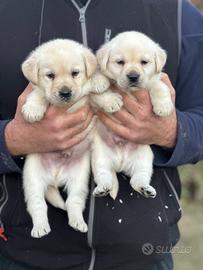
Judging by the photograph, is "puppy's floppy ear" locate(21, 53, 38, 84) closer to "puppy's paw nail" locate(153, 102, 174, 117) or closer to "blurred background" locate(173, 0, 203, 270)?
"puppy's paw nail" locate(153, 102, 174, 117)

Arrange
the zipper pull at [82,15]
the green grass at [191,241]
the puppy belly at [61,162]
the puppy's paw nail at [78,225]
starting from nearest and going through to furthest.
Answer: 1. the puppy's paw nail at [78,225]
2. the zipper pull at [82,15]
3. the puppy belly at [61,162]
4. the green grass at [191,241]

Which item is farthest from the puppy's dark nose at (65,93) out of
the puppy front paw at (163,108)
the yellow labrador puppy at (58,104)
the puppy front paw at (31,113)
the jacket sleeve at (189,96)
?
the jacket sleeve at (189,96)

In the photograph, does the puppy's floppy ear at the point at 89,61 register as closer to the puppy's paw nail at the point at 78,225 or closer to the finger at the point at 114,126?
the finger at the point at 114,126

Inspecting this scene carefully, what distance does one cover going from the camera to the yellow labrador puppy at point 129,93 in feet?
8.34

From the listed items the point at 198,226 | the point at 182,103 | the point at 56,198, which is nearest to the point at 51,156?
the point at 56,198

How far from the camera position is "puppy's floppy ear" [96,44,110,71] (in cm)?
255

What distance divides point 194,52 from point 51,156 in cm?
71

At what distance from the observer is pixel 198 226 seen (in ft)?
17.9

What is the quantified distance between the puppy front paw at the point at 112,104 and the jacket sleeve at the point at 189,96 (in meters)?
0.25

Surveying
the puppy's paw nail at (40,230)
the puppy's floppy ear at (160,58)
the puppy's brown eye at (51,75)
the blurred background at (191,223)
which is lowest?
the blurred background at (191,223)

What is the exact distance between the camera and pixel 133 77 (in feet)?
8.35

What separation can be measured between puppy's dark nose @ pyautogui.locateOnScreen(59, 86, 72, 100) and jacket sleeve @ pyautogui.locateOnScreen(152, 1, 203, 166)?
441 mm

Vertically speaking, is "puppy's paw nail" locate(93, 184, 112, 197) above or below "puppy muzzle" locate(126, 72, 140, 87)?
below

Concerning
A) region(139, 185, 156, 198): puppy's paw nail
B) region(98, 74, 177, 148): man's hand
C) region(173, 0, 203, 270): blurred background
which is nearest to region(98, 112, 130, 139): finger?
region(98, 74, 177, 148): man's hand
